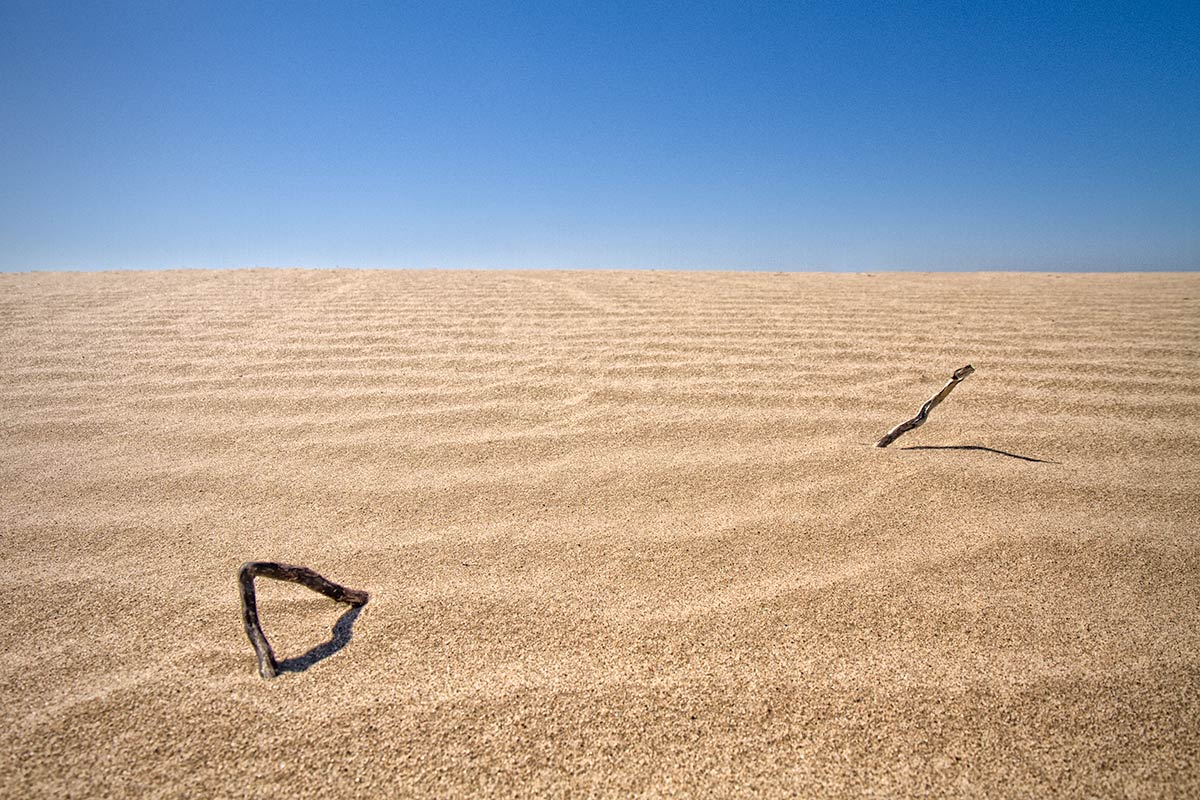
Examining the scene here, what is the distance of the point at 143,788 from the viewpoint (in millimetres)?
879

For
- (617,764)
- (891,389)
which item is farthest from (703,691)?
(891,389)

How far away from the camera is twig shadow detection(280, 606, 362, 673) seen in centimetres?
111

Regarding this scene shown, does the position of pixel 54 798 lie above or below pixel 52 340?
below

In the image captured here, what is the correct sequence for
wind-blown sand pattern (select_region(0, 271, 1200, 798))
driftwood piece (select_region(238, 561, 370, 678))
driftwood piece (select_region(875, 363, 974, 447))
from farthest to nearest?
1. driftwood piece (select_region(875, 363, 974, 447))
2. driftwood piece (select_region(238, 561, 370, 678))
3. wind-blown sand pattern (select_region(0, 271, 1200, 798))

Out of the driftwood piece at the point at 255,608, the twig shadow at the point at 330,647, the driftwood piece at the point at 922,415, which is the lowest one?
the twig shadow at the point at 330,647

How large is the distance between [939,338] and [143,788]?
3.84 meters

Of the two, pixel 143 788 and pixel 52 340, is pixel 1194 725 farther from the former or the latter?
pixel 52 340

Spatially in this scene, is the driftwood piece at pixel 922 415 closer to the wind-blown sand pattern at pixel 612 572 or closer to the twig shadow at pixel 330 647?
the wind-blown sand pattern at pixel 612 572

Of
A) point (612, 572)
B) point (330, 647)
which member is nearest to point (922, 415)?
point (612, 572)

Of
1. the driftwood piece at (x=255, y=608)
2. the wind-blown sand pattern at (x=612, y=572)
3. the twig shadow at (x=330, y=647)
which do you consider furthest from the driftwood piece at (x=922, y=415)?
the driftwood piece at (x=255, y=608)

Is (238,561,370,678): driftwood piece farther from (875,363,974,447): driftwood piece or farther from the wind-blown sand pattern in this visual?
(875,363,974,447): driftwood piece

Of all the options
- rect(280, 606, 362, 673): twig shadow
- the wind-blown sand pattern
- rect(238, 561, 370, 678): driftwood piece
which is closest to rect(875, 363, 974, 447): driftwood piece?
the wind-blown sand pattern

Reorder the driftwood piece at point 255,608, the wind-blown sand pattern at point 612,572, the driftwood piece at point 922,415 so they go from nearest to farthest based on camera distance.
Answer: the wind-blown sand pattern at point 612,572 → the driftwood piece at point 255,608 → the driftwood piece at point 922,415

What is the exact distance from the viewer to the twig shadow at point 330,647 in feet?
3.65
